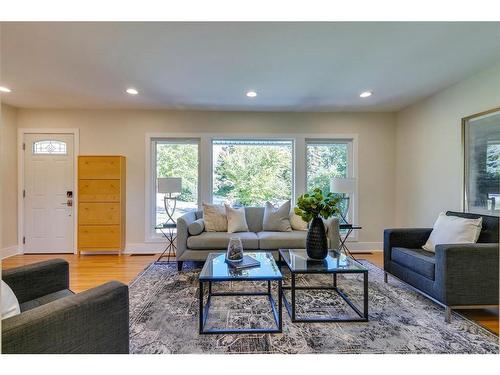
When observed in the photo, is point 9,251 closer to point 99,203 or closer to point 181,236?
point 99,203

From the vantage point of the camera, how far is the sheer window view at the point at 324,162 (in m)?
4.71

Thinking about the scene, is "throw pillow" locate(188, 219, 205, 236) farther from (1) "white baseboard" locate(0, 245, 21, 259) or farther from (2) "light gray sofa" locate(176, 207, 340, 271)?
(1) "white baseboard" locate(0, 245, 21, 259)

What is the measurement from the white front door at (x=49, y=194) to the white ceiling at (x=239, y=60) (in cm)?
76

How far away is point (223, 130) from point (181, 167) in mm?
961

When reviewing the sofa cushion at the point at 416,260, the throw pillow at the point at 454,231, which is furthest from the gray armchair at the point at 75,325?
the throw pillow at the point at 454,231

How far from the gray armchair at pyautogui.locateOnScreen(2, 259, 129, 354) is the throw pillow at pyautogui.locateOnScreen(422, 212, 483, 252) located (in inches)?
115

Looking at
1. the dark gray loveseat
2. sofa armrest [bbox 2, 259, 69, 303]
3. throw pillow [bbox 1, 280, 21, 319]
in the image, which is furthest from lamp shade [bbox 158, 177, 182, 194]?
the dark gray loveseat

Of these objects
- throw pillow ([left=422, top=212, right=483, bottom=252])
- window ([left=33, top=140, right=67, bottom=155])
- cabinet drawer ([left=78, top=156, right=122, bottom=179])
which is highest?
window ([left=33, top=140, right=67, bottom=155])

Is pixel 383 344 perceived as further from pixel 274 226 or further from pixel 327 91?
pixel 327 91

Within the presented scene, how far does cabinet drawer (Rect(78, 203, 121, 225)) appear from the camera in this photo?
4.26 m

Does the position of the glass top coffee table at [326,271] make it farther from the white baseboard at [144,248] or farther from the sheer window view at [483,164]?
the white baseboard at [144,248]

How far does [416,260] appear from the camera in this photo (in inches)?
102

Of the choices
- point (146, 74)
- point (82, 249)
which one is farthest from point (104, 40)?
point (82, 249)
